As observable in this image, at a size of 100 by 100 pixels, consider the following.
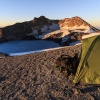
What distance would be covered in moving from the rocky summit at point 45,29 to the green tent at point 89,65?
15.7 metres

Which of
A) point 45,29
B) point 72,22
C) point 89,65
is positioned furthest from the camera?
point 45,29

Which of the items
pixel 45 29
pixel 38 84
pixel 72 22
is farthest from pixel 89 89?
pixel 45 29

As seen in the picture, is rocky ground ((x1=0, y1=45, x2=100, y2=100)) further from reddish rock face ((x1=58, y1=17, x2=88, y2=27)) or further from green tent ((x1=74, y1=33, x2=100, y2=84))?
reddish rock face ((x1=58, y1=17, x2=88, y2=27))

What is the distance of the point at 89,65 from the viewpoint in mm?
11086

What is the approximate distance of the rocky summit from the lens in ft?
95.3

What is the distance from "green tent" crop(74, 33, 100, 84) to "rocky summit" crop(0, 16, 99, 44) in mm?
15702

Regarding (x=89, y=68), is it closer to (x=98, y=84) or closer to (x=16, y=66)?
(x=98, y=84)

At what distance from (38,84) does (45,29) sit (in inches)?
834

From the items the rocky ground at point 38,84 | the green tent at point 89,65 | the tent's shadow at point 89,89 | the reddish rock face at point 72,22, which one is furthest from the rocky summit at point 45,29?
the tent's shadow at point 89,89

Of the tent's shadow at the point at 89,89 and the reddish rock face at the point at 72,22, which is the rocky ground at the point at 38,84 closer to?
the tent's shadow at the point at 89,89

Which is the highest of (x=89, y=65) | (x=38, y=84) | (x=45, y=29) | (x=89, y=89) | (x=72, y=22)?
(x=89, y=65)

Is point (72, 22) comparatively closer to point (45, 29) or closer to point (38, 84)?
point (45, 29)

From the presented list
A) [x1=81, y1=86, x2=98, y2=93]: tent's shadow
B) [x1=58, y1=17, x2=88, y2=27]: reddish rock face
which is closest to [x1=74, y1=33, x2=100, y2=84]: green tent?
[x1=81, y1=86, x2=98, y2=93]: tent's shadow

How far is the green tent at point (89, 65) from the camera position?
10.8m
